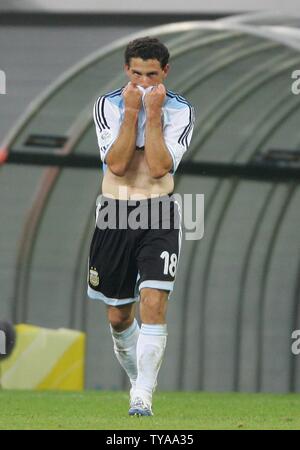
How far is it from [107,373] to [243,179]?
10.3ft

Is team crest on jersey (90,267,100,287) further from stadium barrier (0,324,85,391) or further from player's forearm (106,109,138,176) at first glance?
stadium barrier (0,324,85,391)

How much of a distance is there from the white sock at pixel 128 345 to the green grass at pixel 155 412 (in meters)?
0.28

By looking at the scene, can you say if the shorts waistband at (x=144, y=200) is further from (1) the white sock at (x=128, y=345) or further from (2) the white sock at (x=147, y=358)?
(1) the white sock at (x=128, y=345)

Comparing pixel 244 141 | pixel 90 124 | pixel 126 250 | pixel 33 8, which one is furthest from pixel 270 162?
pixel 126 250

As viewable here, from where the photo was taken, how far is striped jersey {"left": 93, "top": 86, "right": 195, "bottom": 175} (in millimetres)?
9266

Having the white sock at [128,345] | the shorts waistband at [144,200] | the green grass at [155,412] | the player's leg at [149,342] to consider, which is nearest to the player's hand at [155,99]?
the shorts waistband at [144,200]

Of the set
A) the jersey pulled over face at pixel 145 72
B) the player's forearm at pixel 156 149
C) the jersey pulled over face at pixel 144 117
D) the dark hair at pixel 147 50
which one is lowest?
the player's forearm at pixel 156 149

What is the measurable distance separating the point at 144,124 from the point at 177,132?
20 cm

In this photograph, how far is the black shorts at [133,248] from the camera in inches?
363

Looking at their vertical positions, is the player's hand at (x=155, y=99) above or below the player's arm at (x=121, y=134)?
above

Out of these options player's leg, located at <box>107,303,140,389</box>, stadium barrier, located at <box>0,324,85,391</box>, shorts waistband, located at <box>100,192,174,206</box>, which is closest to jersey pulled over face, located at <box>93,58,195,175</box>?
shorts waistband, located at <box>100,192,174,206</box>

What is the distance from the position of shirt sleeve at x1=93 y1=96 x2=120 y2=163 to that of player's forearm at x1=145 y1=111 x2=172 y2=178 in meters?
0.24

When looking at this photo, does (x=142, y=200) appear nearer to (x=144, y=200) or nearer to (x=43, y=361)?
(x=144, y=200)

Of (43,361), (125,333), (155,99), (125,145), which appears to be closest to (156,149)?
(125,145)
